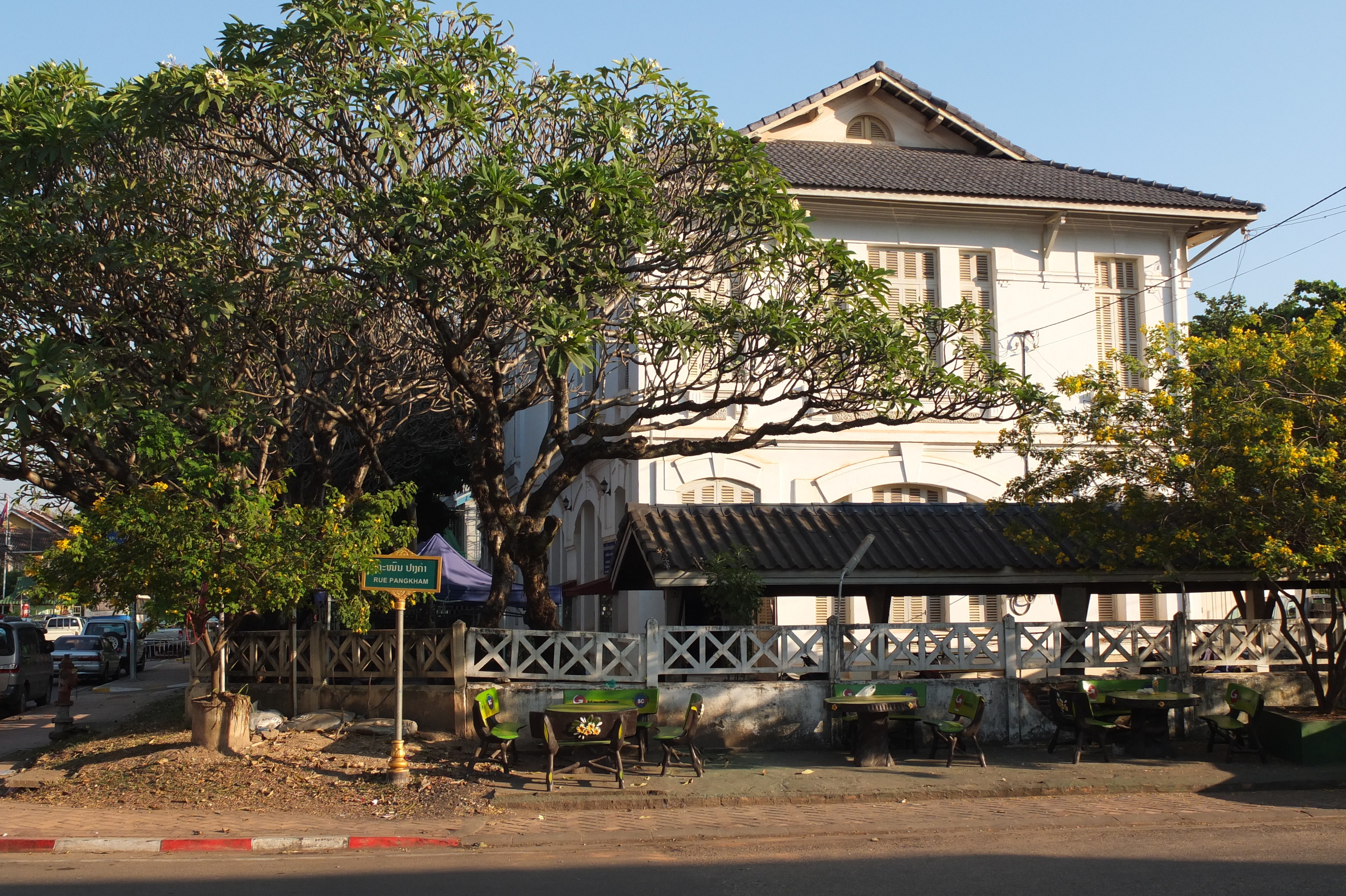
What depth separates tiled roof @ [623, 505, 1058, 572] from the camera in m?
16.0

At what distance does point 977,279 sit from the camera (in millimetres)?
22812

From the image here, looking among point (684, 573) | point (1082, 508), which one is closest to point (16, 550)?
point (684, 573)

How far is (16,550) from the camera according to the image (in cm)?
6338

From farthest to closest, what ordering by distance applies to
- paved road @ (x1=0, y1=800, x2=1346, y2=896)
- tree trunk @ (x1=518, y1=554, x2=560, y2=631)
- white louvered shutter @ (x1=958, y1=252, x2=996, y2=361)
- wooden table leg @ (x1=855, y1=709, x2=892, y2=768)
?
white louvered shutter @ (x1=958, y1=252, x2=996, y2=361) → tree trunk @ (x1=518, y1=554, x2=560, y2=631) → wooden table leg @ (x1=855, y1=709, x2=892, y2=768) → paved road @ (x1=0, y1=800, x2=1346, y2=896)

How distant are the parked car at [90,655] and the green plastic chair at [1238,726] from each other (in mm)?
27914

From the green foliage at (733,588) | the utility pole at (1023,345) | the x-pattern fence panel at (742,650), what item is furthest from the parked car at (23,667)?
the utility pole at (1023,345)

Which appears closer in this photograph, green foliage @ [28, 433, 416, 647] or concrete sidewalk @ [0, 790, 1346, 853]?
concrete sidewalk @ [0, 790, 1346, 853]

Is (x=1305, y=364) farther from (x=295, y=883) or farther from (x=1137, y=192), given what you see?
(x=295, y=883)

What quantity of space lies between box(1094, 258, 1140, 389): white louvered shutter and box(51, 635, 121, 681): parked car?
1070 inches

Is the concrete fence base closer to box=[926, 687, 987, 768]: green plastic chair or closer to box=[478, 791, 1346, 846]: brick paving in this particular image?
box=[926, 687, 987, 768]: green plastic chair

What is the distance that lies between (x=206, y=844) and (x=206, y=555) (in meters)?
3.27

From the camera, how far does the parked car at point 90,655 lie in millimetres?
31375

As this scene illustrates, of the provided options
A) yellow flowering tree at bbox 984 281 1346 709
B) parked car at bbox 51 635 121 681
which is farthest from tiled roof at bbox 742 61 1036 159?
parked car at bbox 51 635 121 681

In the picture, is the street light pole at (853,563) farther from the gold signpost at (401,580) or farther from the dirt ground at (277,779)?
the gold signpost at (401,580)
